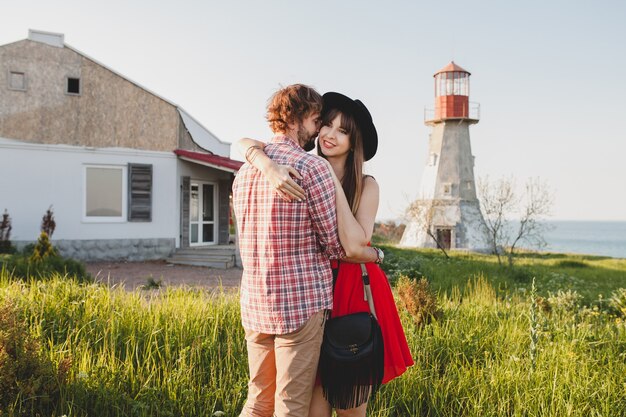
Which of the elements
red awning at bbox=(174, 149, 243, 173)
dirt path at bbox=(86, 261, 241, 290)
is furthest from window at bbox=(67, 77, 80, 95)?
dirt path at bbox=(86, 261, 241, 290)

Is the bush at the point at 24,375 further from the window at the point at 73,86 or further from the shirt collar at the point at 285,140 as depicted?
the window at the point at 73,86

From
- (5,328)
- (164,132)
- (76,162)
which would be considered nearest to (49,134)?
(76,162)

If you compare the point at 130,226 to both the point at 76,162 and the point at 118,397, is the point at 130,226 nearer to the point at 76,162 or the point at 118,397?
the point at 76,162

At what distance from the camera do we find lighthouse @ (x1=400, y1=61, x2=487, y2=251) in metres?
23.9

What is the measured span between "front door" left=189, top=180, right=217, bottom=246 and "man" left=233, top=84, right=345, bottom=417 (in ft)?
42.4

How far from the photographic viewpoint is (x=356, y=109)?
2.23 m

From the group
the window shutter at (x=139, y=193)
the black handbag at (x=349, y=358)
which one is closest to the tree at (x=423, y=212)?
the window shutter at (x=139, y=193)

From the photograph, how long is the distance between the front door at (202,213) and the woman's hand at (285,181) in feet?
42.9

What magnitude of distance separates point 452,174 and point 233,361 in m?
22.3

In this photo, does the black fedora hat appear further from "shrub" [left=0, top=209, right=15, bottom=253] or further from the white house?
"shrub" [left=0, top=209, right=15, bottom=253]

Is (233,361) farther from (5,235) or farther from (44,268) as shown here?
(5,235)

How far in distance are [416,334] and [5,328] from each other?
117 inches

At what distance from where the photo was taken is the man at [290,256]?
6.22 feet

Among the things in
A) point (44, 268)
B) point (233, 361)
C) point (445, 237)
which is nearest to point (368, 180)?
point (233, 361)
